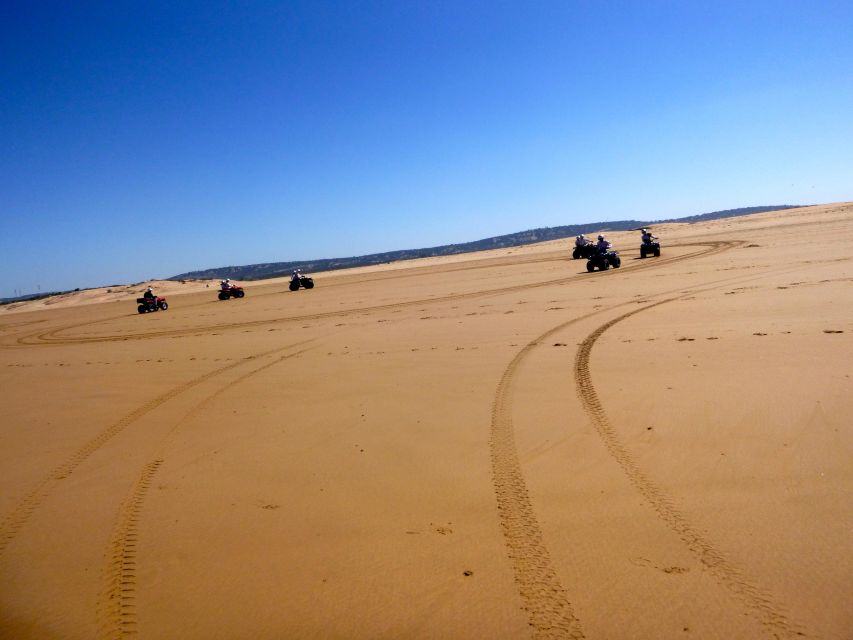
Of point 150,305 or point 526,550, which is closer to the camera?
point 526,550

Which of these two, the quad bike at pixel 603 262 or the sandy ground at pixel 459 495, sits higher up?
the quad bike at pixel 603 262

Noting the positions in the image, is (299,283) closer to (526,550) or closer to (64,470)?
(64,470)

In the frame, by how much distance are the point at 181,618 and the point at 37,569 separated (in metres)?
1.55

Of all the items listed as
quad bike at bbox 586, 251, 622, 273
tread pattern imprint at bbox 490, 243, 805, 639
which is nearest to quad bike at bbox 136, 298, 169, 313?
quad bike at bbox 586, 251, 622, 273

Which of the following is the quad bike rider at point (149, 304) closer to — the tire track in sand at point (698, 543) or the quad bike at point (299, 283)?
the quad bike at point (299, 283)

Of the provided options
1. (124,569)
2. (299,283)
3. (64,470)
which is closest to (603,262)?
(299,283)

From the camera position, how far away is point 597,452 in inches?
205

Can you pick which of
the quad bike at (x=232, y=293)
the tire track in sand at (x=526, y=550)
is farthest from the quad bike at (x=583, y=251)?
the tire track in sand at (x=526, y=550)

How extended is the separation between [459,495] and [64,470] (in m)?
4.47

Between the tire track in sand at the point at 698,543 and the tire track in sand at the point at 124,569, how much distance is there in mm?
3492

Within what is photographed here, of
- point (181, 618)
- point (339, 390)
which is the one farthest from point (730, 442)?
point (339, 390)

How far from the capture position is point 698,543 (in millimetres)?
3633

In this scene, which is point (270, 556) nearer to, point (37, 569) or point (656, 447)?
point (37, 569)

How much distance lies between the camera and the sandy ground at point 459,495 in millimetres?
3295
